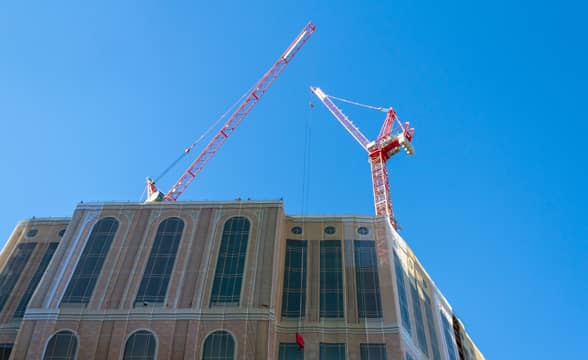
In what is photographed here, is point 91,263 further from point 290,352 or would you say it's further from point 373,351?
point 373,351

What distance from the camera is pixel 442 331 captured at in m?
72.2

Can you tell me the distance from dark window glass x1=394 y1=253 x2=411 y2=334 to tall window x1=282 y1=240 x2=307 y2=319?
10865 mm

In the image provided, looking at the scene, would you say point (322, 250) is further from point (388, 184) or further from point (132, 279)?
point (388, 184)

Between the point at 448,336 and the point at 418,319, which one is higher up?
the point at 448,336

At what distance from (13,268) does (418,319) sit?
165 feet

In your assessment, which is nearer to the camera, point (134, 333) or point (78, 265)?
point (134, 333)

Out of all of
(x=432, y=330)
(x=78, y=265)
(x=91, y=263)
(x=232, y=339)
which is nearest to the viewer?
(x=232, y=339)

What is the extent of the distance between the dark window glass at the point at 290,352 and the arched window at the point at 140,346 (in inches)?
514

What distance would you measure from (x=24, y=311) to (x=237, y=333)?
1031 inches

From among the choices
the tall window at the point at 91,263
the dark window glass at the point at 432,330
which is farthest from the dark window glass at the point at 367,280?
the tall window at the point at 91,263

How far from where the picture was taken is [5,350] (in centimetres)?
6059

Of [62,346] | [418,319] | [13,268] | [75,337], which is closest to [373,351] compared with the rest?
[418,319]

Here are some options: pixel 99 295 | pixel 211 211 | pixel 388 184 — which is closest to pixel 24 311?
pixel 99 295

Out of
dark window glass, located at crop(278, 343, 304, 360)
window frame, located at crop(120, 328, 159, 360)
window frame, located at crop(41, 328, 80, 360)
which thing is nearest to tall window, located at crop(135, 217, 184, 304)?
window frame, located at crop(120, 328, 159, 360)
